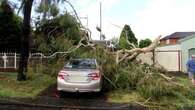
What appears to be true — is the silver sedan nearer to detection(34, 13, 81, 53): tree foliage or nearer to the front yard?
the front yard

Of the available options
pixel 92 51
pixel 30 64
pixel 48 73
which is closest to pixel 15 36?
pixel 30 64

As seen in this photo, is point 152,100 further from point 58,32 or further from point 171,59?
point 171,59

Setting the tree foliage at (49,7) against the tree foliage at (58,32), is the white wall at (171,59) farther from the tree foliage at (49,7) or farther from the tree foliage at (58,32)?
the tree foliage at (49,7)

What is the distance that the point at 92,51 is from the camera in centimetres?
1922

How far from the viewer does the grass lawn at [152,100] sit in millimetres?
14611

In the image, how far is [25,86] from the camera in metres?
A: 19.0

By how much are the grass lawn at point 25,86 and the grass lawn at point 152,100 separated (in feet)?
10.8

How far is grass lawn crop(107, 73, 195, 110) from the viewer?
1461 cm

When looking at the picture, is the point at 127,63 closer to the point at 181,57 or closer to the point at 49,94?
the point at 49,94

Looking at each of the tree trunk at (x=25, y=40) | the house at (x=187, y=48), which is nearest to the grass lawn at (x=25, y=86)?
the tree trunk at (x=25, y=40)

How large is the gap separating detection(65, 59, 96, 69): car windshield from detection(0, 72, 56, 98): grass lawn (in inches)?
71.7

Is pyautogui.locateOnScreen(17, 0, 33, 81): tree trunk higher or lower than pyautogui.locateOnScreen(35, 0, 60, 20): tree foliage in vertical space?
lower

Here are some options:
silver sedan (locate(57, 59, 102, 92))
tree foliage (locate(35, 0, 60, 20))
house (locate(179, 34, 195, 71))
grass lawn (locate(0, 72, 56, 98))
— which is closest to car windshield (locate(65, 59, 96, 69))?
silver sedan (locate(57, 59, 102, 92))

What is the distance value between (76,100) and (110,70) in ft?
8.59
